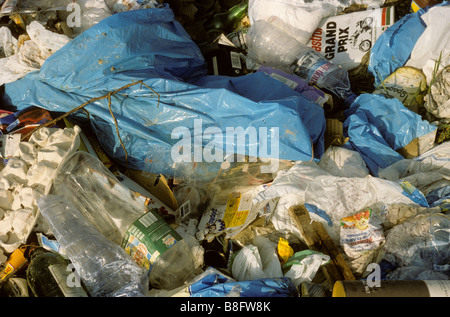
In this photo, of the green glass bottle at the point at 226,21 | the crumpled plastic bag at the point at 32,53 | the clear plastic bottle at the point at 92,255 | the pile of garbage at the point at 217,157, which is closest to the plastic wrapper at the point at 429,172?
the pile of garbage at the point at 217,157

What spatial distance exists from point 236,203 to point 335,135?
2.53ft

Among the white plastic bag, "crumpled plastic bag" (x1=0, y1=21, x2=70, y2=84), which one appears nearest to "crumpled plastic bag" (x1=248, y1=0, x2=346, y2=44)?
the white plastic bag

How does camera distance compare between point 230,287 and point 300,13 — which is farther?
point 300,13

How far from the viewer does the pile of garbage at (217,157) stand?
5.97 feet

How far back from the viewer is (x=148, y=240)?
180 cm

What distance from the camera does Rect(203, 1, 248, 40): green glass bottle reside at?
3398 millimetres

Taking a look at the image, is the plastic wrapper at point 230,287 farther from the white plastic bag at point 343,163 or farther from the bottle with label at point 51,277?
the white plastic bag at point 343,163

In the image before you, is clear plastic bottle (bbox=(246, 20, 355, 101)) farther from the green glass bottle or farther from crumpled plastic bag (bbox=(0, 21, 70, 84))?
crumpled plastic bag (bbox=(0, 21, 70, 84))

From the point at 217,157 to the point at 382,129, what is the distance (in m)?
1.08

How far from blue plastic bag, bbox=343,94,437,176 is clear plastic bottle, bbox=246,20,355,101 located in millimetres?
287

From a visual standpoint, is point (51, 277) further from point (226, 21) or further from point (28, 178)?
point (226, 21)

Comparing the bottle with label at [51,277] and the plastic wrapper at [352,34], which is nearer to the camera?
the bottle with label at [51,277]

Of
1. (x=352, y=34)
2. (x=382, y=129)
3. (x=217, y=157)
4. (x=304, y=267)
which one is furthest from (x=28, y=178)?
(x=352, y=34)

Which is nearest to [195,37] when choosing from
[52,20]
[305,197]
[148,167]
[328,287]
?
[52,20]
